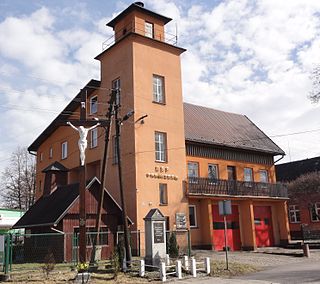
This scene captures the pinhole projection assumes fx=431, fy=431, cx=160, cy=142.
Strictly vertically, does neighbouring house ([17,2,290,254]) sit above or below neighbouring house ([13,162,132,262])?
above

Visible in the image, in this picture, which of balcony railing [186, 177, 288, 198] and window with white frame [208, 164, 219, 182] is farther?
window with white frame [208, 164, 219, 182]

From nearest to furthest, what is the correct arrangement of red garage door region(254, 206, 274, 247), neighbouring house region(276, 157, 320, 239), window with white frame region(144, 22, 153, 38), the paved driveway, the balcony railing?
the paved driveway, the balcony railing, window with white frame region(144, 22, 153, 38), red garage door region(254, 206, 274, 247), neighbouring house region(276, 157, 320, 239)

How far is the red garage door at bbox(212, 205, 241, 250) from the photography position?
29.6m

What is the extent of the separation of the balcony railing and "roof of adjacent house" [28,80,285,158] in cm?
292

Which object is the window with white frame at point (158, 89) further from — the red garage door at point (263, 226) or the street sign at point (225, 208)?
the red garage door at point (263, 226)

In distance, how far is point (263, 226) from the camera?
33.9m

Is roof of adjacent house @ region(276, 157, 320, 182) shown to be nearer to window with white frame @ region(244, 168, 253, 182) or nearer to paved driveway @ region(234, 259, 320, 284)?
window with white frame @ region(244, 168, 253, 182)

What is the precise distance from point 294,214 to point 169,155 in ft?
92.5

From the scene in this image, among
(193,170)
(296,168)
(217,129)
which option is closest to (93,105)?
(193,170)

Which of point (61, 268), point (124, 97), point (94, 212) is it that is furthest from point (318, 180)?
point (61, 268)

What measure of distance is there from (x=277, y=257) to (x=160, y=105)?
38.9 ft

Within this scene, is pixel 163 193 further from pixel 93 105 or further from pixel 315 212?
pixel 315 212

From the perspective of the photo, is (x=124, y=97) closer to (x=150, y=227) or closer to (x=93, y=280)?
(x=150, y=227)

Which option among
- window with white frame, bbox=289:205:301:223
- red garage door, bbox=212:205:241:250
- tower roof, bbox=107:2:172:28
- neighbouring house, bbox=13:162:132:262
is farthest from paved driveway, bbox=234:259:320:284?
window with white frame, bbox=289:205:301:223
